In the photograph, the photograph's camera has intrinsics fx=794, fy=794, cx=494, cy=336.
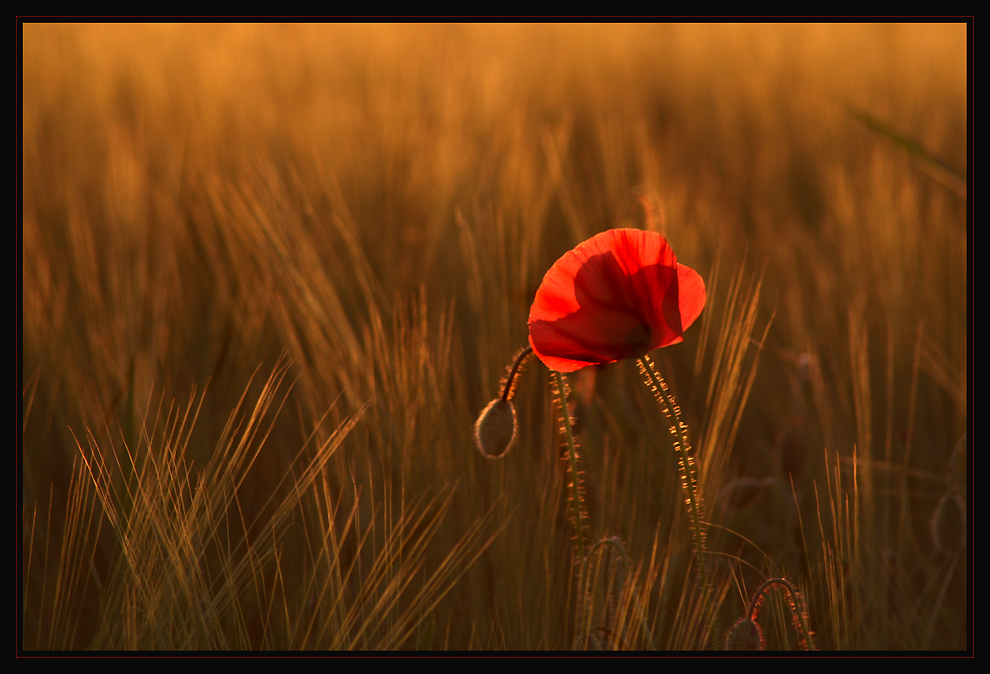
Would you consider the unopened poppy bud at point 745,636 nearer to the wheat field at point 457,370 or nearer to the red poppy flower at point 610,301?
the wheat field at point 457,370

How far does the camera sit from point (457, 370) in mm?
935

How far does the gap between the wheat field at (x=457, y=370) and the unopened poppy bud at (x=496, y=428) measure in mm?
104

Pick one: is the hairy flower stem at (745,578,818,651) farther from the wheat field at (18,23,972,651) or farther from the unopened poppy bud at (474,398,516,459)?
the unopened poppy bud at (474,398,516,459)

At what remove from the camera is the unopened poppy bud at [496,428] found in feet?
2.37

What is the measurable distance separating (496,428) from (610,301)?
0.18 metres

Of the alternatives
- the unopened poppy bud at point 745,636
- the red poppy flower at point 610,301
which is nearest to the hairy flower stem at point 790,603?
the unopened poppy bud at point 745,636

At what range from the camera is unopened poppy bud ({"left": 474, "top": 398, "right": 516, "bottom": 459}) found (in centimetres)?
72

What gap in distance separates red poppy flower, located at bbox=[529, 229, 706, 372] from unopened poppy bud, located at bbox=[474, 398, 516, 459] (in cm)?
10

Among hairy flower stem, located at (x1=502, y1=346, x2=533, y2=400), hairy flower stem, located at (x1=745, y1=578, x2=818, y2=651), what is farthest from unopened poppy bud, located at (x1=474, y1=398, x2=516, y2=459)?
hairy flower stem, located at (x1=745, y1=578, x2=818, y2=651)

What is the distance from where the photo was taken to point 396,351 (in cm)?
89

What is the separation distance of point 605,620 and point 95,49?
239 cm

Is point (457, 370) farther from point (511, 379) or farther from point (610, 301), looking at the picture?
point (610, 301)

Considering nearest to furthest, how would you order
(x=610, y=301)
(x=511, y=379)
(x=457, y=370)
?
(x=610, y=301)
(x=511, y=379)
(x=457, y=370)

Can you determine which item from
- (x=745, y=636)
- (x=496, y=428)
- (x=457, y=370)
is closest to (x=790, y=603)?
(x=745, y=636)
